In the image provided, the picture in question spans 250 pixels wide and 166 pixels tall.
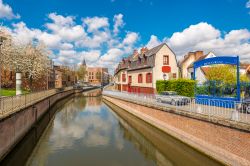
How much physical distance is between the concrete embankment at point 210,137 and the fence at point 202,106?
2.37ft

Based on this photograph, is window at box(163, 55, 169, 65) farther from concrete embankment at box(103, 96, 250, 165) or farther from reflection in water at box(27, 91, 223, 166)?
concrete embankment at box(103, 96, 250, 165)

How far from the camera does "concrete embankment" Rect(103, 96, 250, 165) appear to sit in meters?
11.1

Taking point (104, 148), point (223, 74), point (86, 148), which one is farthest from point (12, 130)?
point (223, 74)

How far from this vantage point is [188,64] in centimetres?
4500

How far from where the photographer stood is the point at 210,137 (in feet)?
44.4

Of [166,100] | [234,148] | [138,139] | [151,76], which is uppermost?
[151,76]

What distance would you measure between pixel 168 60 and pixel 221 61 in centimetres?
1755

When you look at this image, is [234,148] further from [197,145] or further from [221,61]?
[221,61]

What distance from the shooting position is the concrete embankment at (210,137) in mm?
11133

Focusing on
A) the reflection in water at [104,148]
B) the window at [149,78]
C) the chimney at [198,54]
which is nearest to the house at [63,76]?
the window at [149,78]

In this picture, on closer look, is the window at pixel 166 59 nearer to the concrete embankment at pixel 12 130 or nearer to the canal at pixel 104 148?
the canal at pixel 104 148

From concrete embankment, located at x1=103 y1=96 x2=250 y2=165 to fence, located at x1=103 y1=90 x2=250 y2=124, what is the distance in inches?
28.4

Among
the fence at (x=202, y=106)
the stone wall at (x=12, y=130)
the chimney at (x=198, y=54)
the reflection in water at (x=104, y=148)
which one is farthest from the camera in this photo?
the chimney at (x=198, y=54)

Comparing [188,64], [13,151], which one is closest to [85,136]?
[13,151]
